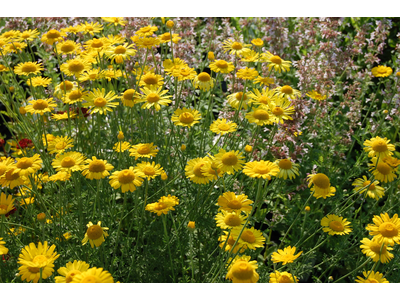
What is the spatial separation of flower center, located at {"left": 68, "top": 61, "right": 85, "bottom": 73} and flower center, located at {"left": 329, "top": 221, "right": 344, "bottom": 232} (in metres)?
1.93

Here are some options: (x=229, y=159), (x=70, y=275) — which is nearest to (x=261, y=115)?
(x=229, y=159)

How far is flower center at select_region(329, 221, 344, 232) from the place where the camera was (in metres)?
2.17

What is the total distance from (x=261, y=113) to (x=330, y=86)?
1.52 metres

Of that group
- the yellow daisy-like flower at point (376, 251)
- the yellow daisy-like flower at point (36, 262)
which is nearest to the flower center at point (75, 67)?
the yellow daisy-like flower at point (36, 262)

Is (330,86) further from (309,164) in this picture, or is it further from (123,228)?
(123,228)

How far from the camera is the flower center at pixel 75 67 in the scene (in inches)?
100

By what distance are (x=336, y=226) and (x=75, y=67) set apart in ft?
6.48

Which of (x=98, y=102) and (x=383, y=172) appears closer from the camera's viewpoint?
(x=383, y=172)

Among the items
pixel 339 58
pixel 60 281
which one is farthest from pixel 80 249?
pixel 339 58

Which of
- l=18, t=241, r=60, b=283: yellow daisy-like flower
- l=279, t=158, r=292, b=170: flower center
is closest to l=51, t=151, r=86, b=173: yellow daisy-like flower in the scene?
l=18, t=241, r=60, b=283: yellow daisy-like flower

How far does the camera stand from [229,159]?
1974mm

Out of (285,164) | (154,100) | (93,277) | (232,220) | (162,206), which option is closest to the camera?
(93,277)

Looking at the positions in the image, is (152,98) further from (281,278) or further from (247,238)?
(281,278)

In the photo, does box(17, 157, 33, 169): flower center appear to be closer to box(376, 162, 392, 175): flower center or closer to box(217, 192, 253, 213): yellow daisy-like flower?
box(217, 192, 253, 213): yellow daisy-like flower
